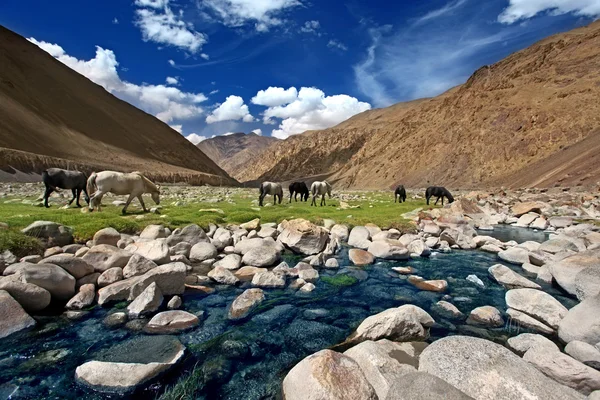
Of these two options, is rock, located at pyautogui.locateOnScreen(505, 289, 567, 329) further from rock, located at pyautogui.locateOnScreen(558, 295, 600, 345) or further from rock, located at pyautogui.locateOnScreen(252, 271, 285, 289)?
rock, located at pyautogui.locateOnScreen(252, 271, 285, 289)

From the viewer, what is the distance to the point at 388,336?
21.0ft

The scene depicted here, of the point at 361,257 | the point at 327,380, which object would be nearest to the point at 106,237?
the point at 361,257

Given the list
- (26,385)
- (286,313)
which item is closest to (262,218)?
(286,313)

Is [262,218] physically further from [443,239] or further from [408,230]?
[443,239]

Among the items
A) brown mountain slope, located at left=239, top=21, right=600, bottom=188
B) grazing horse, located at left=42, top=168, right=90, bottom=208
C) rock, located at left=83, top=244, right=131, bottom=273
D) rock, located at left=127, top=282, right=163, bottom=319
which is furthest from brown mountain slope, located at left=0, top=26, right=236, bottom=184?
rock, located at left=127, top=282, right=163, bottom=319

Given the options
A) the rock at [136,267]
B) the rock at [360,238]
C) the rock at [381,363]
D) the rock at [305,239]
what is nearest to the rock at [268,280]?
the rock at [136,267]

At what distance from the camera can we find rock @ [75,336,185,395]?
4.94 meters

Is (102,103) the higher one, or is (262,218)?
(102,103)

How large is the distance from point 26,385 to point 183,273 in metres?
4.04

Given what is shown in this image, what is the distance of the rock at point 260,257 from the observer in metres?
11.7

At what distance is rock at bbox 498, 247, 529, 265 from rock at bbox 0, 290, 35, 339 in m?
15.2

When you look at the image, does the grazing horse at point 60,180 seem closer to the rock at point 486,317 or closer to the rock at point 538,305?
the rock at point 486,317

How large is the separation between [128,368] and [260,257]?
22.4ft

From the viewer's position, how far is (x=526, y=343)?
19.8 ft
